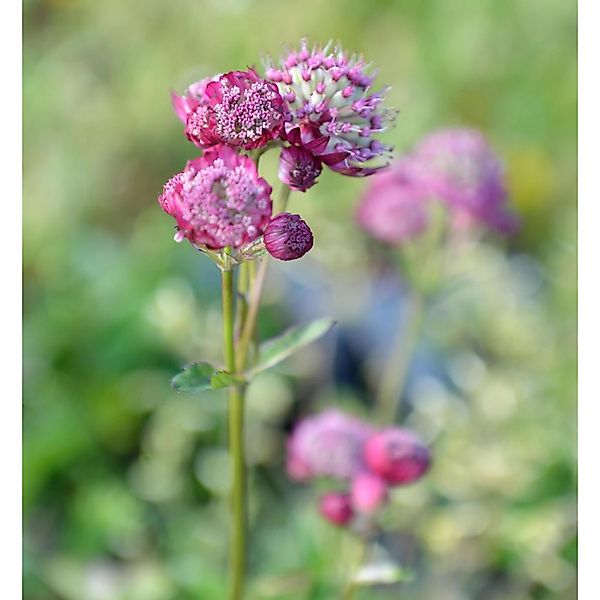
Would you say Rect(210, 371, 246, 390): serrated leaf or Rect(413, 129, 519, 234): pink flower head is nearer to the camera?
Rect(210, 371, 246, 390): serrated leaf

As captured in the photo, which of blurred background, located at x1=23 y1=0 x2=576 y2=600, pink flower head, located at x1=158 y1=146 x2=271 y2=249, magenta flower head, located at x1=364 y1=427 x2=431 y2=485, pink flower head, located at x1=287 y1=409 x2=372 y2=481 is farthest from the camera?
blurred background, located at x1=23 y1=0 x2=576 y2=600

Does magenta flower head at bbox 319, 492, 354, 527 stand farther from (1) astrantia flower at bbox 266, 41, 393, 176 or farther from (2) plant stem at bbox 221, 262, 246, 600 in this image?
(1) astrantia flower at bbox 266, 41, 393, 176

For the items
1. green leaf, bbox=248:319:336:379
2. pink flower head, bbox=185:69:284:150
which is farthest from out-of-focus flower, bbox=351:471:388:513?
pink flower head, bbox=185:69:284:150

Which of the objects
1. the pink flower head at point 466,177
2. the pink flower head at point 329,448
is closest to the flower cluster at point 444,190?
the pink flower head at point 466,177

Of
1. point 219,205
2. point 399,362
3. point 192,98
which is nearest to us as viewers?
point 219,205

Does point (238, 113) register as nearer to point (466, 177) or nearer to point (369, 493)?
point (369, 493)

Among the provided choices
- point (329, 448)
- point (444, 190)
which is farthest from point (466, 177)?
point (329, 448)

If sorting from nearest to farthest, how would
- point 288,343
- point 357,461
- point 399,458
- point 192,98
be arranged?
point 192,98, point 288,343, point 399,458, point 357,461

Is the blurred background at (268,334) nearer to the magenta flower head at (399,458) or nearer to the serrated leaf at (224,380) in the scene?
the magenta flower head at (399,458)
